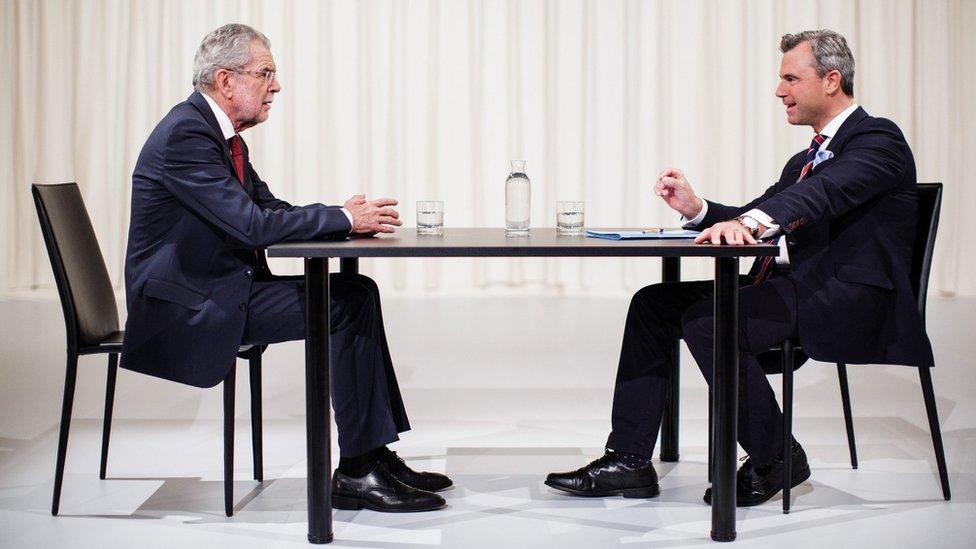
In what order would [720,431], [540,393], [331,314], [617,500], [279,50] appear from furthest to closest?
[279,50]
[540,393]
[617,500]
[331,314]
[720,431]

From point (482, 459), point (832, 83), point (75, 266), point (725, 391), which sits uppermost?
point (832, 83)

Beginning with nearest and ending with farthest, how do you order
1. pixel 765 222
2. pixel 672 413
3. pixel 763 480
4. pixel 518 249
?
1. pixel 518 249
2. pixel 765 222
3. pixel 763 480
4. pixel 672 413

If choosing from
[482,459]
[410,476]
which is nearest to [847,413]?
[482,459]

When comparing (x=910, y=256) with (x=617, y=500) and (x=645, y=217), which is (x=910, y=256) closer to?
(x=617, y=500)

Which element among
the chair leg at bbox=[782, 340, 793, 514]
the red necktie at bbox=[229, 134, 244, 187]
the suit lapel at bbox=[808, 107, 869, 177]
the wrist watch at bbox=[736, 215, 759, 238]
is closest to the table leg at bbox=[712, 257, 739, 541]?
the wrist watch at bbox=[736, 215, 759, 238]

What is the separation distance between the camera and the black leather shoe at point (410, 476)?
110 inches

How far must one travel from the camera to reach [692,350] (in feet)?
8.71

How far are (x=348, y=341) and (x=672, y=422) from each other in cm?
108

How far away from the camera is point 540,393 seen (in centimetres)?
421

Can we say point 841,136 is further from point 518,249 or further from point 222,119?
point 222,119

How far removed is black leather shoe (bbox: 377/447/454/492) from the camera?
280 cm

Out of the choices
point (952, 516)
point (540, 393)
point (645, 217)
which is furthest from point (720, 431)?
point (645, 217)

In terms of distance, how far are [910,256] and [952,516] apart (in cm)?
63

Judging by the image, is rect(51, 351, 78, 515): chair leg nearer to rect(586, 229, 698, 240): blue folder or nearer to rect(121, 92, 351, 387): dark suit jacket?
rect(121, 92, 351, 387): dark suit jacket
